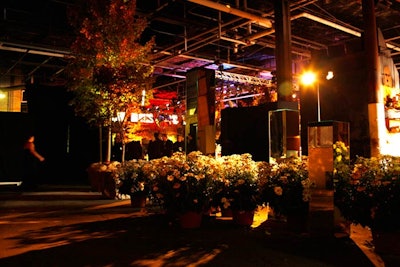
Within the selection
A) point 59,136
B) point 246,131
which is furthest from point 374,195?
point 59,136

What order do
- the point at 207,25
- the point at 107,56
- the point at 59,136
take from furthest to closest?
1. the point at 59,136
2. the point at 207,25
3. the point at 107,56

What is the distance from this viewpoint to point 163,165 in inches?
266

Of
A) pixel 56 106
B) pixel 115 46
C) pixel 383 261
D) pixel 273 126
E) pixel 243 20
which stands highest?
pixel 243 20

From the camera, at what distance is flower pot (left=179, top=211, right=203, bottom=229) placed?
644 centimetres

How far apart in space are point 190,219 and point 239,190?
1.00 meters

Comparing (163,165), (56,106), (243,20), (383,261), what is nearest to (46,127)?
(56,106)

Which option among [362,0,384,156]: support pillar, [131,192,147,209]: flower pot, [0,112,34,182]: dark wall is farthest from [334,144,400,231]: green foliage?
[0,112,34,182]: dark wall

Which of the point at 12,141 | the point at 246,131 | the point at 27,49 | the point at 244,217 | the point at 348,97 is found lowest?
the point at 244,217

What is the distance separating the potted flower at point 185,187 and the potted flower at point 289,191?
102cm

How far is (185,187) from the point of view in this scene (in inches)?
249

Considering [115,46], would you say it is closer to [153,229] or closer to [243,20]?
[243,20]

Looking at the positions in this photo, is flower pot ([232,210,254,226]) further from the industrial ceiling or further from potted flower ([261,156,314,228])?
the industrial ceiling

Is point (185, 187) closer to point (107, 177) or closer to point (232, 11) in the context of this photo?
point (107, 177)

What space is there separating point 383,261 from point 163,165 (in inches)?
150
